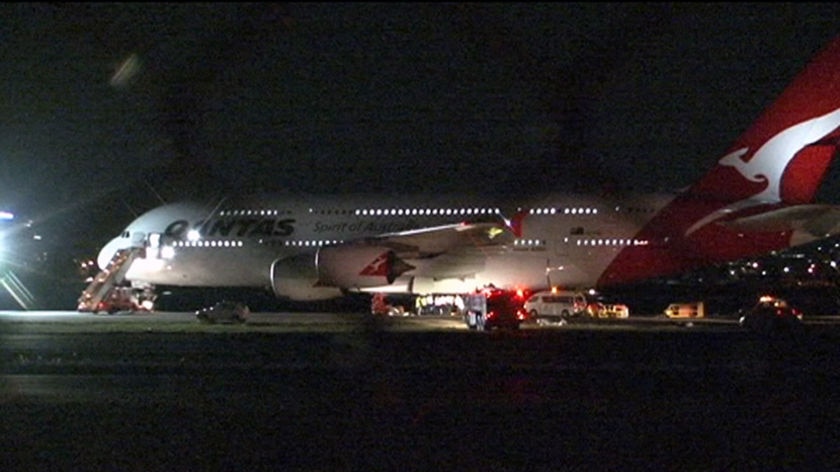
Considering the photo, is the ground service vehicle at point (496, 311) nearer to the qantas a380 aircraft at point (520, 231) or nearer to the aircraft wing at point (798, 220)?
the qantas a380 aircraft at point (520, 231)

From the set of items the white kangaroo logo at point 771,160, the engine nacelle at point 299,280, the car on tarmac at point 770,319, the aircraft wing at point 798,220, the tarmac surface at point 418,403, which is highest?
the white kangaroo logo at point 771,160

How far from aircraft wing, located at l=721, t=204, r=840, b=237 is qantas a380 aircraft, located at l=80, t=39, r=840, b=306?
0.15 feet

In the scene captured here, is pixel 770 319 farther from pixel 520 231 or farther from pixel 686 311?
pixel 686 311

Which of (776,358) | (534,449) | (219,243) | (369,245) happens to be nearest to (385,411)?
(534,449)

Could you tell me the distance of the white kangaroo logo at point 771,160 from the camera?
4241 cm

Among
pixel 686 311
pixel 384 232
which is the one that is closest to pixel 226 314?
pixel 384 232

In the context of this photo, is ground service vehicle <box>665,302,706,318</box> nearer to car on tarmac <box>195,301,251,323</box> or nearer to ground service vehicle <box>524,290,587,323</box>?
ground service vehicle <box>524,290,587,323</box>

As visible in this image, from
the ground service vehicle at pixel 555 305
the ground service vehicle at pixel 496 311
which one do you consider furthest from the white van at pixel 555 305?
the ground service vehicle at pixel 496 311

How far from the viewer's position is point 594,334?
1265 inches

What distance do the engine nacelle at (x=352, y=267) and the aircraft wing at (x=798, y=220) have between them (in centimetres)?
1201

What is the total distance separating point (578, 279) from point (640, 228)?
2.97 metres

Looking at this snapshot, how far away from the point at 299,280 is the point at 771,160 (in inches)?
656

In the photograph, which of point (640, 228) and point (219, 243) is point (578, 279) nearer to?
point (640, 228)

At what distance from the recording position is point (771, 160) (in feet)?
142
